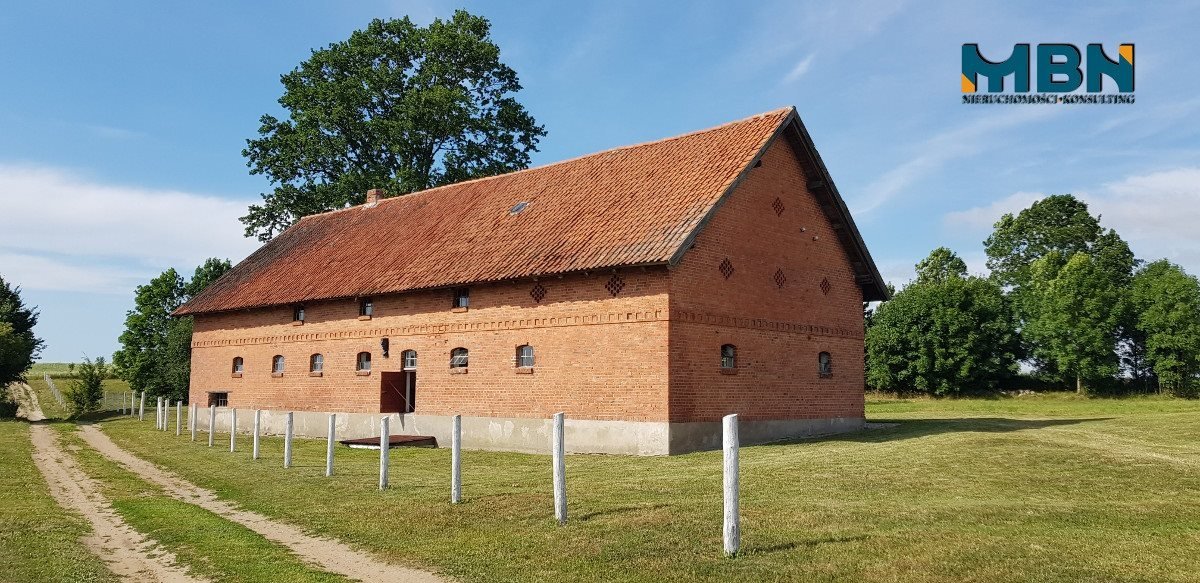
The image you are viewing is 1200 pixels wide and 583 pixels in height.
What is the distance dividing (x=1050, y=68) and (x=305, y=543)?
18311 millimetres

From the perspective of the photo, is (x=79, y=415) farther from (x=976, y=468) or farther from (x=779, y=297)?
(x=976, y=468)

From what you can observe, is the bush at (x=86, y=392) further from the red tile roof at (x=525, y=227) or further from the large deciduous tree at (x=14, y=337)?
the red tile roof at (x=525, y=227)

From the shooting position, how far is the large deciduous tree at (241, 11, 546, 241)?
1596 inches

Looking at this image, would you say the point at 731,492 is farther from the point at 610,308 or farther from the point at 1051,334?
the point at 1051,334

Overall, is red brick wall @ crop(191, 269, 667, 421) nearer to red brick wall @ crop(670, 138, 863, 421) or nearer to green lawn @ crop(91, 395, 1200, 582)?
red brick wall @ crop(670, 138, 863, 421)

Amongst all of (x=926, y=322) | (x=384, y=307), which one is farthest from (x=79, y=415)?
(x=926, y=322)

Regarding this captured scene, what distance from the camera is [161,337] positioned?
5703 centimetres

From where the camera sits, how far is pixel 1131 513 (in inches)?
406

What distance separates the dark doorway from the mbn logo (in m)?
16.4

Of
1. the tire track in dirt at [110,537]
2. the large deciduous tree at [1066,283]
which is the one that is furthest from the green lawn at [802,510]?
the large deciduous tree at [1066,283]

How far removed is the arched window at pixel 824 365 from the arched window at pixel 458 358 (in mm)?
9420

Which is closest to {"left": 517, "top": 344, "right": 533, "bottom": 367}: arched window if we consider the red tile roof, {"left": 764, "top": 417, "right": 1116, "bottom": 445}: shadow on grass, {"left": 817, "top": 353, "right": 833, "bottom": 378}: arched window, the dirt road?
the red tile roof

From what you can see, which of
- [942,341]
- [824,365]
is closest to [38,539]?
[824,365]

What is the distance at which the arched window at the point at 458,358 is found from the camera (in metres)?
23.2
